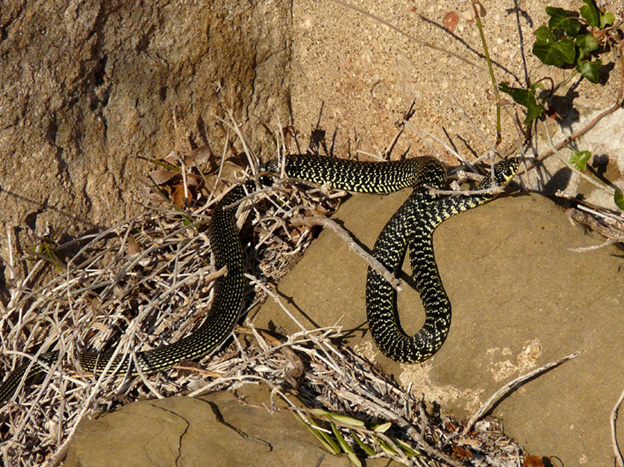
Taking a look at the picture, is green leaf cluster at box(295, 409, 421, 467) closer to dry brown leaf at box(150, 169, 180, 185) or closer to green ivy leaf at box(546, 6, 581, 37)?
dry brown leaf at box(150, 169, 180, 185)

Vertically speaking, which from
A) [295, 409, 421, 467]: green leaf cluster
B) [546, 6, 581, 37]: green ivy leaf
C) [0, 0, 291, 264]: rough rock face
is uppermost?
[546, 6, 581, 37]: green ivy leaf

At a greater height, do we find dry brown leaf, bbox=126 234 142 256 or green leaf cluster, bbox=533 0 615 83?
green leaf cluster, bbox=533 0 615 83

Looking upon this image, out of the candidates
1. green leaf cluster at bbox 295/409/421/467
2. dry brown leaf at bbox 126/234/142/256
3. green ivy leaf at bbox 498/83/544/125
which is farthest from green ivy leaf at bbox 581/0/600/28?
dry brown leaf at bbox 126/234/142/256

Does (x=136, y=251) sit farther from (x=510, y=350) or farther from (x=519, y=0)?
(x=519, y=0)

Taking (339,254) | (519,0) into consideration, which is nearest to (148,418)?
(339,254)

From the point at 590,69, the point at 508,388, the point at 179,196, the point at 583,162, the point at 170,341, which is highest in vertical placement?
the point at 590,69

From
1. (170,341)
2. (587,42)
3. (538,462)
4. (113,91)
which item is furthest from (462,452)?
(113,91)

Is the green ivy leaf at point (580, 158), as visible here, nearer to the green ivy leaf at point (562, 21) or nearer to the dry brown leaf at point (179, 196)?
the green ivy leaf at point (562, 21)

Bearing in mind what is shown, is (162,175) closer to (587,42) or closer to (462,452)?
(462,452)
